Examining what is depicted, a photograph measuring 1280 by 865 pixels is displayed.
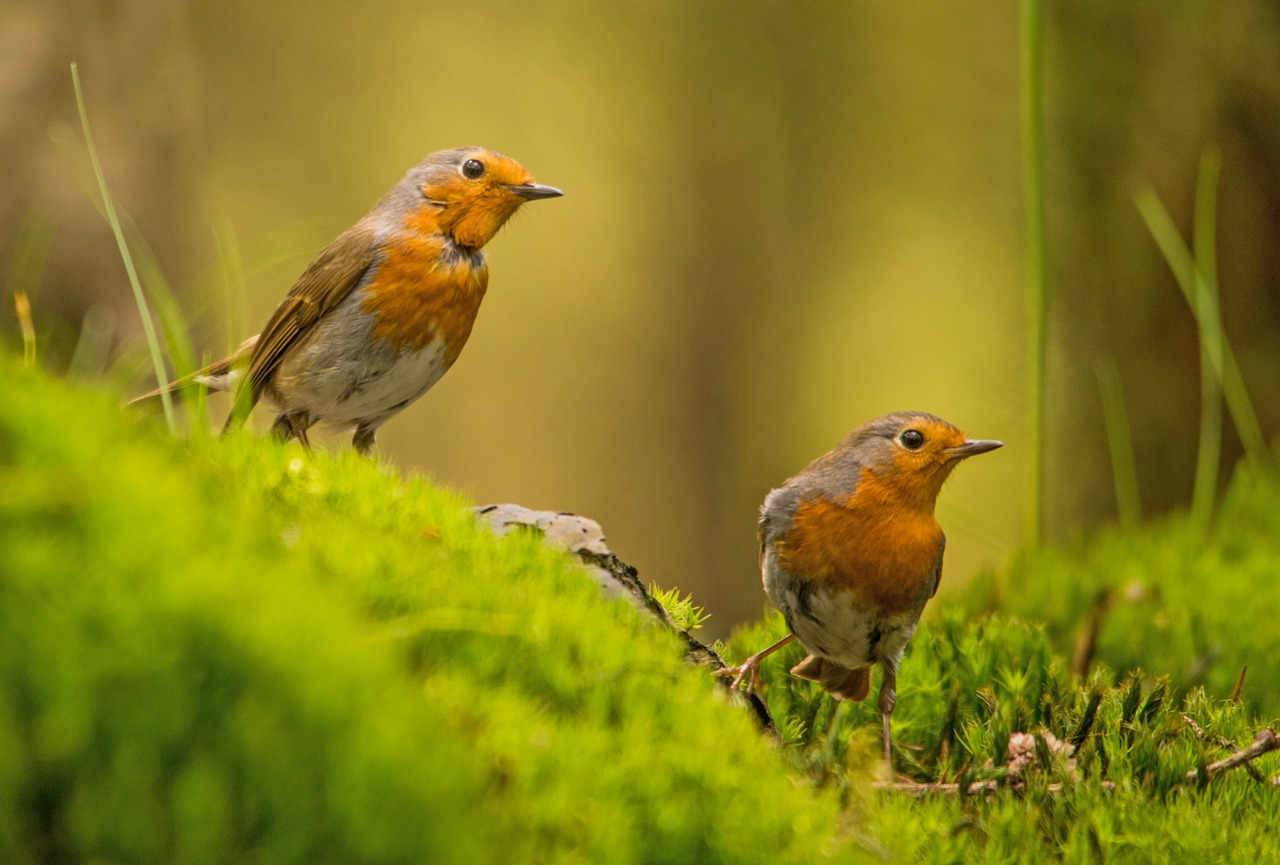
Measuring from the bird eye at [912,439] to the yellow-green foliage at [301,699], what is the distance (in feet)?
3.93

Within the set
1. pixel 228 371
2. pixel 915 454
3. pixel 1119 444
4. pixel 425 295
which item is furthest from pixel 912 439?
pixel 1119 444

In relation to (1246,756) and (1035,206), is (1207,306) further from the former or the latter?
(1246,756)

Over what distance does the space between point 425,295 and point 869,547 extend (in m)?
1.38

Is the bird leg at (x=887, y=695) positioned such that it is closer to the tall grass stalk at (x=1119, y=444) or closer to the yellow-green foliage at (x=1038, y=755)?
the yellow-green foliage at (x=1038, y=755)

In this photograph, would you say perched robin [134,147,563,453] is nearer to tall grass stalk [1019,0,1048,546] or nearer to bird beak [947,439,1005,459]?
bird beak [947,439,1005,459]

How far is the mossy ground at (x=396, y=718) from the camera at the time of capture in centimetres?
144

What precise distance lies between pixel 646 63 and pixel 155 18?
6196 mm

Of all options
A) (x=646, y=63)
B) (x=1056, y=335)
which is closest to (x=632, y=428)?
(x=646, y=63)

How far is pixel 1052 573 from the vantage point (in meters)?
4.63

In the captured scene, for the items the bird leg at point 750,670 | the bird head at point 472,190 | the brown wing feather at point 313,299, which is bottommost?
the bird leg at point 750,670

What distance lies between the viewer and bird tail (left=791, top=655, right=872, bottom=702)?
9.93 ft

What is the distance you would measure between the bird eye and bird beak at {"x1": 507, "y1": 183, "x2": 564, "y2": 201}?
1102mm

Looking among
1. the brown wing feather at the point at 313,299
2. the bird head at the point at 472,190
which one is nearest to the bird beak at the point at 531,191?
the bird head at the point at 472,190

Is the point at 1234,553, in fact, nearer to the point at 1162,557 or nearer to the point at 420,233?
the point at 1162,557
